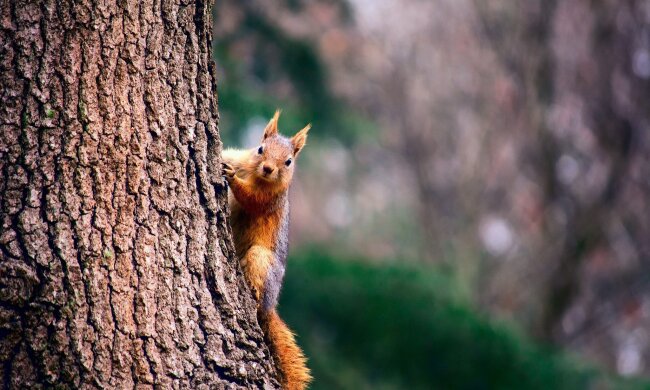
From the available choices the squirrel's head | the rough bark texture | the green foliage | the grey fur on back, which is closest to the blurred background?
the green foliage

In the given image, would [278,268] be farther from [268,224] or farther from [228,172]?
[228,172]

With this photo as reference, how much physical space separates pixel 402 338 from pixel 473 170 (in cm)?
566

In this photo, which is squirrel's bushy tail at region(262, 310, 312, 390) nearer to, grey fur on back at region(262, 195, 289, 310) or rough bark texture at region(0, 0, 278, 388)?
grey fur on back at region(262, 195, 289, 310)

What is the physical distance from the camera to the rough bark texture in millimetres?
2584

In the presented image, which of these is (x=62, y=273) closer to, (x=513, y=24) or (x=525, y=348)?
(x=525, y=348)

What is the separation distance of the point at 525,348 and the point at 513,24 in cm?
546

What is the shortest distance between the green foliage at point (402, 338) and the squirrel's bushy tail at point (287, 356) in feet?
14.4

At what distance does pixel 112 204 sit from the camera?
2.70m

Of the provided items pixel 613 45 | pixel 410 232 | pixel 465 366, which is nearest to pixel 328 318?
pixel 465 366

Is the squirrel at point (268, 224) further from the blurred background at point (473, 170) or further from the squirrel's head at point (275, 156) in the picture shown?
the blurred background at point (473, 170)

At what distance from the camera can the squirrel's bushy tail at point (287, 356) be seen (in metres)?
3.35

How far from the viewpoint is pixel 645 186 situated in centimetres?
1196

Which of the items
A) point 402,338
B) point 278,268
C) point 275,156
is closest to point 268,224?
point 278,268

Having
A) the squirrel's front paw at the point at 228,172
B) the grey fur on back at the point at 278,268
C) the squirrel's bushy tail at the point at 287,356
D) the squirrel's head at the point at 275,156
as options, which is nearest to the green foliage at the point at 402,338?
the squirrel's head at the point at 275,156
